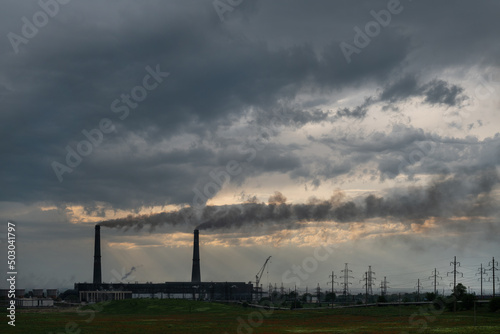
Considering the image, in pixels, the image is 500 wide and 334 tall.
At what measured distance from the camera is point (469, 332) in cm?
8438

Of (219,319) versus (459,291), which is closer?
(219,319)

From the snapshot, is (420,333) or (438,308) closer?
(420,333)

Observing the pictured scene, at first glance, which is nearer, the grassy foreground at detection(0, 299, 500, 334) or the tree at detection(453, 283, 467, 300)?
the grassy foreground at detection(0, 299, 500, 334)

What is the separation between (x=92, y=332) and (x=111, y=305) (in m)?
100

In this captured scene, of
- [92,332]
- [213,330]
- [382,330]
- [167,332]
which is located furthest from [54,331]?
[382,330]

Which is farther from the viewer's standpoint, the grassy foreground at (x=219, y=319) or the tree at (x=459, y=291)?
the tree at (x=459, y=291)

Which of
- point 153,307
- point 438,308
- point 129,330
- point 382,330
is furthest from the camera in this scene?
point 153,307

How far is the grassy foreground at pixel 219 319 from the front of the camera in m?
103

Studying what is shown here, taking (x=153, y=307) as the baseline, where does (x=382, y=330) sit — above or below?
above

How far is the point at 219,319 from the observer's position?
13475cm

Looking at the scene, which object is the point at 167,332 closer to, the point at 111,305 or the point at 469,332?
the point at 469,332

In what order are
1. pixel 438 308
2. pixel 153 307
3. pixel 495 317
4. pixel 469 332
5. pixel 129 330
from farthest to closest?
pixel 153 307 < pixel 438 308 < pixel 495 317 < pixel 129 330 < pixel 469 332

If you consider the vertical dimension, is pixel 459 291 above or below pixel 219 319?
above

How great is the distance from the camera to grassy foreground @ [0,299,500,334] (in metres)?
103
